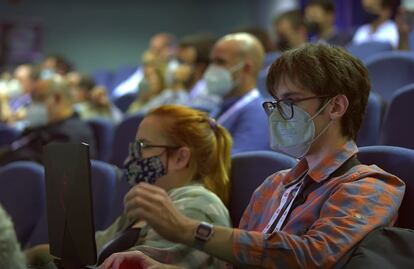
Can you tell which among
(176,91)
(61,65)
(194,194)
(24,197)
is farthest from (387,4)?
(61,65)

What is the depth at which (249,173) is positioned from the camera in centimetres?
223

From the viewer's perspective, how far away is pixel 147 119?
7.50 ft

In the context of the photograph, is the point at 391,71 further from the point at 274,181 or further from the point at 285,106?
the point at 285,106

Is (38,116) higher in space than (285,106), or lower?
lower

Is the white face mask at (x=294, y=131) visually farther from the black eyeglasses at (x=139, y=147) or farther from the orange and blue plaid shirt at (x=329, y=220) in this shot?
the black eyeglasses at (x=139, y=147)

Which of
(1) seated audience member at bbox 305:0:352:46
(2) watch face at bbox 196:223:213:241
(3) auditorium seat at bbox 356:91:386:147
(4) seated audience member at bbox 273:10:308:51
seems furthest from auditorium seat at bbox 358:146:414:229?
(1) seated audience member at bbox 305:0:352:46

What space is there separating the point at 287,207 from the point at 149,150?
0.62m

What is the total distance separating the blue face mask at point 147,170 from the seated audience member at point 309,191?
0.45 metres

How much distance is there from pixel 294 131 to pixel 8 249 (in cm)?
73

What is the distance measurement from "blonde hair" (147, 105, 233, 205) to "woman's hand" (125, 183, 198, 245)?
0.54m

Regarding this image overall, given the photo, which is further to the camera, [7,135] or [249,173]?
[7,135]

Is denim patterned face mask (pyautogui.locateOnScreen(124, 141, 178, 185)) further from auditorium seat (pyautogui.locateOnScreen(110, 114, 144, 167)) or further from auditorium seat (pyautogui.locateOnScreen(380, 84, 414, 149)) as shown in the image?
auditorium seat (pyautogui.locateOnScreen(110, 114, 144, 167))

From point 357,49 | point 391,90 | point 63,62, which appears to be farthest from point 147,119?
point 63,62

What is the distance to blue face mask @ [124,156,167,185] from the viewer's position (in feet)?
7.25
